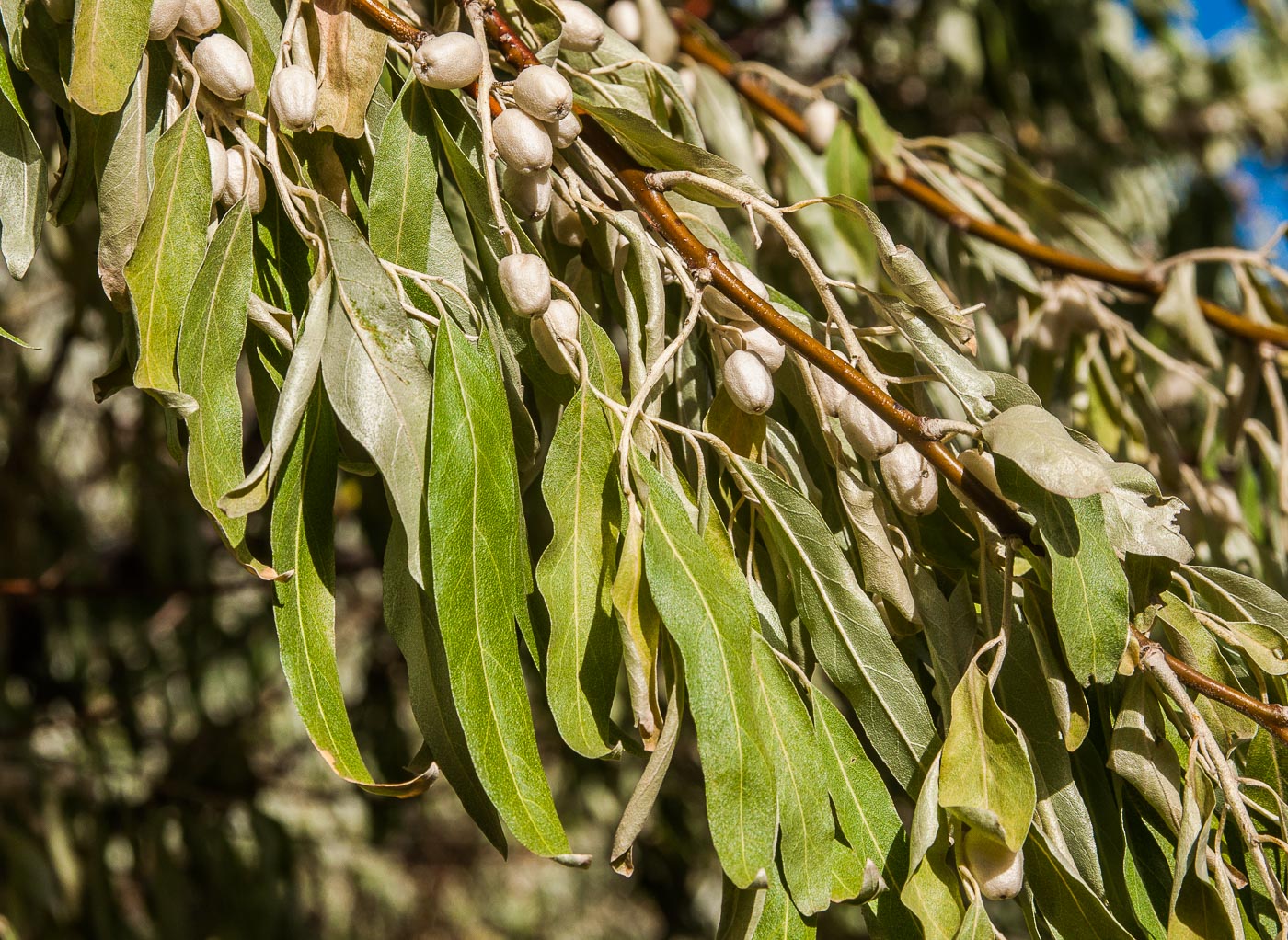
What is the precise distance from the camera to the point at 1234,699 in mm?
707

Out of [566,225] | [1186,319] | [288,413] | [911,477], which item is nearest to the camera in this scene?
[288,413]

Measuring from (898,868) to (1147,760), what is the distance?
16cm

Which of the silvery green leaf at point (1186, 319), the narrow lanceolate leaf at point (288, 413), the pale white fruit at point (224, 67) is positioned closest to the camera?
the narrow lanceolate leaf at point (288, 413)

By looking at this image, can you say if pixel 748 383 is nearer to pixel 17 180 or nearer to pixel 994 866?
pixel 994 866

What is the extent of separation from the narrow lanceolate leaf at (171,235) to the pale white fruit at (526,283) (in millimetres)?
186

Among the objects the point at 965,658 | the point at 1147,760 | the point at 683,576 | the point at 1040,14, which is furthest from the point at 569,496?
the point at 1040,14

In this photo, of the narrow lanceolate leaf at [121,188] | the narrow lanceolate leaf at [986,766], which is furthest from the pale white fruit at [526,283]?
the narrow lanceolate leaf at [986,766]

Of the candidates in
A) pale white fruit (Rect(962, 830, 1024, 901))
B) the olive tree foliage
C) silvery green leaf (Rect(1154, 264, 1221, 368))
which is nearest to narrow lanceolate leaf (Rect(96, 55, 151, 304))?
the olive tree foliage

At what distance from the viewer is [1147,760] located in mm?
708

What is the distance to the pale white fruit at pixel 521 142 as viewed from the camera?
703 mm

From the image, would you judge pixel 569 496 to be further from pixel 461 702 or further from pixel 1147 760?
pixel 1147 760

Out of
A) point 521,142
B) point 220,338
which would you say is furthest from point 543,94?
point 220,338

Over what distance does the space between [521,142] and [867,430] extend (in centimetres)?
27

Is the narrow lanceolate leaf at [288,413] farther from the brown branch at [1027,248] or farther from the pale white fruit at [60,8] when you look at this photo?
the brown branch at [1027,248]
